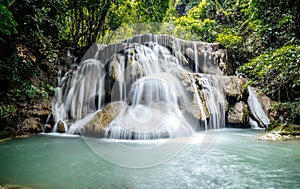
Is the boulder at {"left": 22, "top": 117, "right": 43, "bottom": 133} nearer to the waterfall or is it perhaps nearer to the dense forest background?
the dense forest background

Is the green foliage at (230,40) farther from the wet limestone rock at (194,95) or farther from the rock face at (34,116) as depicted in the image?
the rock face at (34,116)

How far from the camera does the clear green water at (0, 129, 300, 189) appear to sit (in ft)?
11.5

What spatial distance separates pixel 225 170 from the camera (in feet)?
13.5

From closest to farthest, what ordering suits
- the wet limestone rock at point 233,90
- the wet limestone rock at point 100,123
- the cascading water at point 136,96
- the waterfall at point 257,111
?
1. the wet limestone rock at point 100,123
2. the cascading water at point 136,96
3. the waterfall at point 257,111
4. the wet limestone rock at point 233,90

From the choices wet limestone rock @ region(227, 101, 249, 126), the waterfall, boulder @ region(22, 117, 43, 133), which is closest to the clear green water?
boulder @ region(22, 117, 43, 133)

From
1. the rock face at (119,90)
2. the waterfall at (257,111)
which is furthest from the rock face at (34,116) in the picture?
the waterfall at (257,111)

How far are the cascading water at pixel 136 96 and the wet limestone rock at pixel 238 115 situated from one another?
51 centimetres

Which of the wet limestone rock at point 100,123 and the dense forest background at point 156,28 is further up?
the dense forest background at point 156,28

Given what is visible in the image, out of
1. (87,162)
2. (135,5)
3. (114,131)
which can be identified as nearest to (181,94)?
(114,131)

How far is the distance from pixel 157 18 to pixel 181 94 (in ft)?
34.7

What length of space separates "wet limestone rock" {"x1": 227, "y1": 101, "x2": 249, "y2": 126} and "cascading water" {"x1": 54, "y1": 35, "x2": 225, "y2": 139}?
505mm

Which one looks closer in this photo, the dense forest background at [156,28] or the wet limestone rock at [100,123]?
the dense forest background at [156,28]

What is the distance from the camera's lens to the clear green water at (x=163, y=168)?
3494 mm

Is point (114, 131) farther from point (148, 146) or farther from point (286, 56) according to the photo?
point (286, 56)
